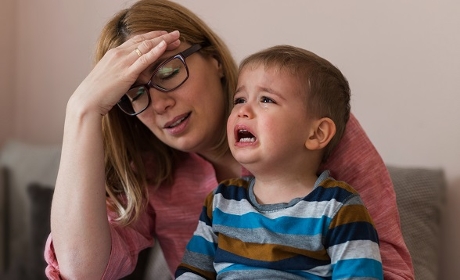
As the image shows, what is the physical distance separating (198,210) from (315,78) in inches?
21.4

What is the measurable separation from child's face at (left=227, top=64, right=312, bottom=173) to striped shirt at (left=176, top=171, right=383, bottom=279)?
0.08m

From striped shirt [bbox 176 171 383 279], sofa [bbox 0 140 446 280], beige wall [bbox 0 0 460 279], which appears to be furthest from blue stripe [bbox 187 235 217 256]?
beige wall [bbox 0 0 460 279]

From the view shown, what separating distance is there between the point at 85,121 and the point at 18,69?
1.86m

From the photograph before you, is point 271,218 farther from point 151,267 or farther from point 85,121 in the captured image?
point 151,267

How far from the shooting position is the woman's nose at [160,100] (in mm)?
1420

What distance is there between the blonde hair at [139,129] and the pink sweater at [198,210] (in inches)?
1.6

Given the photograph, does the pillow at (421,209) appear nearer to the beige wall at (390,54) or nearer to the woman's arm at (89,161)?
the beige wall at (390,54)

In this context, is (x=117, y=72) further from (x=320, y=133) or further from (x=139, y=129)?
(x=320, y=133)

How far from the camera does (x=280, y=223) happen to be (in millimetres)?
1216

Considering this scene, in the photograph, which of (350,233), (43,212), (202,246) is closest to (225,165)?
(202,246)

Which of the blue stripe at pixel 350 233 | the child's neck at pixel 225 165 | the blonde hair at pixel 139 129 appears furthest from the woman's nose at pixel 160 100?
the blue stripe at pixel 350 233

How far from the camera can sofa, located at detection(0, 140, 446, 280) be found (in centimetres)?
186

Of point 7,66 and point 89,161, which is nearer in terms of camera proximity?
point 89,161

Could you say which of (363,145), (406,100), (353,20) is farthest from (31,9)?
(363,145)
